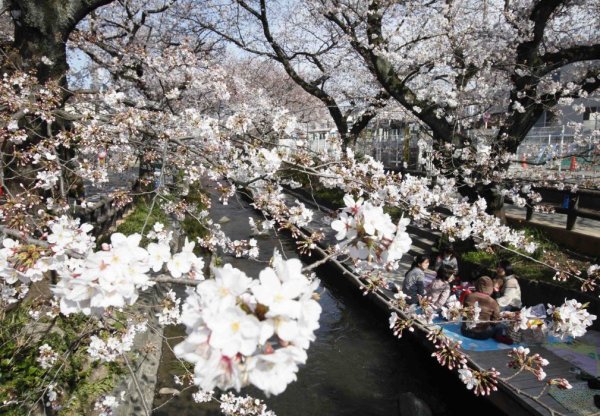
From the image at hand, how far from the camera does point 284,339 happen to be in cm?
121

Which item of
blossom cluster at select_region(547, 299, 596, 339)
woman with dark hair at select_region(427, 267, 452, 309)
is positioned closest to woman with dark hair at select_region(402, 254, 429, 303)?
woman with dark hair at select_region(427, 267, 452, 309)

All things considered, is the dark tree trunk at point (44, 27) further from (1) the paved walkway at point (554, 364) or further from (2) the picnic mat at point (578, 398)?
(2) the picnic mat at point (578, 398)

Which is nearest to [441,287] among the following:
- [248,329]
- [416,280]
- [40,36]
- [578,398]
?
[416,280]

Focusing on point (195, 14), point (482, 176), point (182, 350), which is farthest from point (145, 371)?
point (195, 14)

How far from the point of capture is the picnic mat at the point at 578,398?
173 inches

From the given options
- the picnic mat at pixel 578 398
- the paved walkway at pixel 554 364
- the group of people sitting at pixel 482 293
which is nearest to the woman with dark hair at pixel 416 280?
the group of people sitting at pixel 482 293

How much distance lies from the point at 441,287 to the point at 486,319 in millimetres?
1013

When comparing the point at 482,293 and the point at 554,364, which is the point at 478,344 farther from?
the point at 554,364

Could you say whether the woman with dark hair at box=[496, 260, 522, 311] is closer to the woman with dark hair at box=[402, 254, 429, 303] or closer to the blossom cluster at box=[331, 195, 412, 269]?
the woman with dark hair at box=[402, 254, 429, 303]

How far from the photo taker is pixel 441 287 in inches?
271

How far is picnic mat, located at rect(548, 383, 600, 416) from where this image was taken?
4398 mm

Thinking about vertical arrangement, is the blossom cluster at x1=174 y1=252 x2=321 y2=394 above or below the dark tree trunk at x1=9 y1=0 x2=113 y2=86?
below

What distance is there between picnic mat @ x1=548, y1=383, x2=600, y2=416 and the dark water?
729 mm

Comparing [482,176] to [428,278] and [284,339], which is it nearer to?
[428,278]
